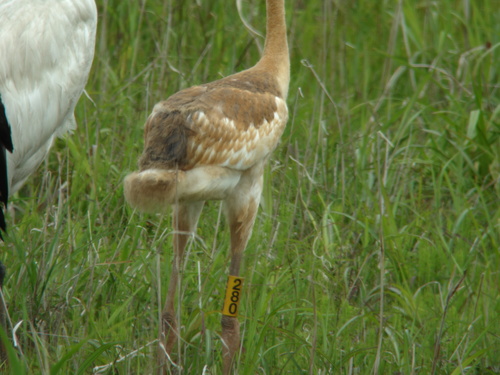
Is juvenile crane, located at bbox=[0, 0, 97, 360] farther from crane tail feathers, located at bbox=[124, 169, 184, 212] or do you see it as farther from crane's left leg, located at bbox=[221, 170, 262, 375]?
crane's left leg, located at bbox=[221, 170, 262, 375]

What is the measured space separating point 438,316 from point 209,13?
3.16 m

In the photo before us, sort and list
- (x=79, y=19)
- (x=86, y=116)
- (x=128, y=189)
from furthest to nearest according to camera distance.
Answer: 1. (x=86, y=116)
2. (x=79, y=19)
3. (x=128, y=189)

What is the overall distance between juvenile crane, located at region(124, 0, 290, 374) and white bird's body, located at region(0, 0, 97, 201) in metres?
0.48

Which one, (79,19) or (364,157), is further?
(364,157)

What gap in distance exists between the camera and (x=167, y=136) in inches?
116

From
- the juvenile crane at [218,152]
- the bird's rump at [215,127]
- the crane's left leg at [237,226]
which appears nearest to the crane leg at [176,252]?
the juvenile crane at [218,152]

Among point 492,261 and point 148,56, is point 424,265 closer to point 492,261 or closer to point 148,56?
point 492,261

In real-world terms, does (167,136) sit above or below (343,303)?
above

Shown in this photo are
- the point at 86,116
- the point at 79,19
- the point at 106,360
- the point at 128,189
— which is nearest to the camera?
the point at 128,189

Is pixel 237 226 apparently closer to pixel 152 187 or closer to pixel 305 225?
pixel 152 187

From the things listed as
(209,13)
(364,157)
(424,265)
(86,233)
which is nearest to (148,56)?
(209,13)

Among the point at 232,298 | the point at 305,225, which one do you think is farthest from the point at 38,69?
the point at 305,225

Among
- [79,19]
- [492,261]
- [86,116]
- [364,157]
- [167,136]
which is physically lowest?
[492,261]

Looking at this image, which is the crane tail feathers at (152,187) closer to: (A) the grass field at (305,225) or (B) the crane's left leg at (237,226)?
(A) the grass field at (305,225)
